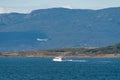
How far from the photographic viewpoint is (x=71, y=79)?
10925 cm

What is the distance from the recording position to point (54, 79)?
108688 mm

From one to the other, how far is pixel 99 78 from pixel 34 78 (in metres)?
12.9

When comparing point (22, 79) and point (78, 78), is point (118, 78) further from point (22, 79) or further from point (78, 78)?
point (22, 79)

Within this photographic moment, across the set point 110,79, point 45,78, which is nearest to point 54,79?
point 45,78

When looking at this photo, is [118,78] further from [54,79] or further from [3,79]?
[3,79]

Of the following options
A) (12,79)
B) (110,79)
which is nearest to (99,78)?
(110,79)

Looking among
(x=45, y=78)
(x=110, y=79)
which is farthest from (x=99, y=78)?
(x=45, y=78)

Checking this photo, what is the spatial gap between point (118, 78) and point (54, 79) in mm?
12923

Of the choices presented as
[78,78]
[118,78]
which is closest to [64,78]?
[78,78]

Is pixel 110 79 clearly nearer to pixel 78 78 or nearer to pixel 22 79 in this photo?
pixel 78 78

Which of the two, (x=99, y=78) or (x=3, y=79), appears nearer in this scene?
(x=3, y=79)

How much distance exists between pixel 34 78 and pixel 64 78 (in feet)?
19.3

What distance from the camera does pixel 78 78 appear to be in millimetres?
112562

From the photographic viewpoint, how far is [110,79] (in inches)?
4368
